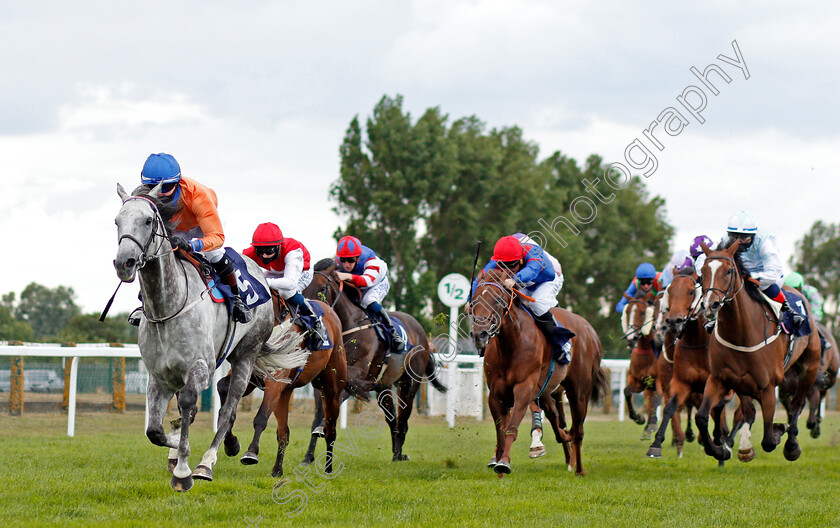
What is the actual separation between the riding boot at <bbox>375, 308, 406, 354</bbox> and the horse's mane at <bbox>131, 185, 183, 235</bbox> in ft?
12.6

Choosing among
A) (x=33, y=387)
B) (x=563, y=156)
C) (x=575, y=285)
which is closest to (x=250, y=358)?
(x=33, y=387)

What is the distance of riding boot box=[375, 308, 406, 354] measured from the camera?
389 inches

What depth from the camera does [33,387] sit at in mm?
12211

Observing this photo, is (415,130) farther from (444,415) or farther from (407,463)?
(407,463)

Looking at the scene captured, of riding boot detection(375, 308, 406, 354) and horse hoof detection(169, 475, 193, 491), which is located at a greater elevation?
riding boot detection(375, 308, 406, 354)

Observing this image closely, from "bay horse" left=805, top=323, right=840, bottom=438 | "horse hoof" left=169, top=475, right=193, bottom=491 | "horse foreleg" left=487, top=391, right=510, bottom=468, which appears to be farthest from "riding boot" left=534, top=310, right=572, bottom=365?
"bay horse" left=805, top=323, right=840, bottom=438

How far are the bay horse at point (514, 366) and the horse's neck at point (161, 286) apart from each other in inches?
95.7

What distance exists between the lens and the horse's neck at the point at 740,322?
850 centimetres

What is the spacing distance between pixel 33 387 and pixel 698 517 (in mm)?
9099

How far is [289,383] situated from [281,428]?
15.4 inches

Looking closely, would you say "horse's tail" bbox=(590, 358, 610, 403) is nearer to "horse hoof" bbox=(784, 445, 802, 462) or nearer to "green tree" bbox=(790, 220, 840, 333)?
"horse hoof" bbox=(784, 445, 802, 462)

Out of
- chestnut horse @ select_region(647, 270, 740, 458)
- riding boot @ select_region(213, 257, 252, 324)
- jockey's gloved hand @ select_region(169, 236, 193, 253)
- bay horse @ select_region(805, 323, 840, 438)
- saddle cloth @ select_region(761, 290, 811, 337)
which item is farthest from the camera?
bay horse @ select_region(805, 323, 840, 438)

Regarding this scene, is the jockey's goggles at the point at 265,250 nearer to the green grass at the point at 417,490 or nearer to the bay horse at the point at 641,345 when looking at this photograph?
the green grass at the point at 417,490

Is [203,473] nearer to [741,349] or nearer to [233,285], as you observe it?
[233,285]
